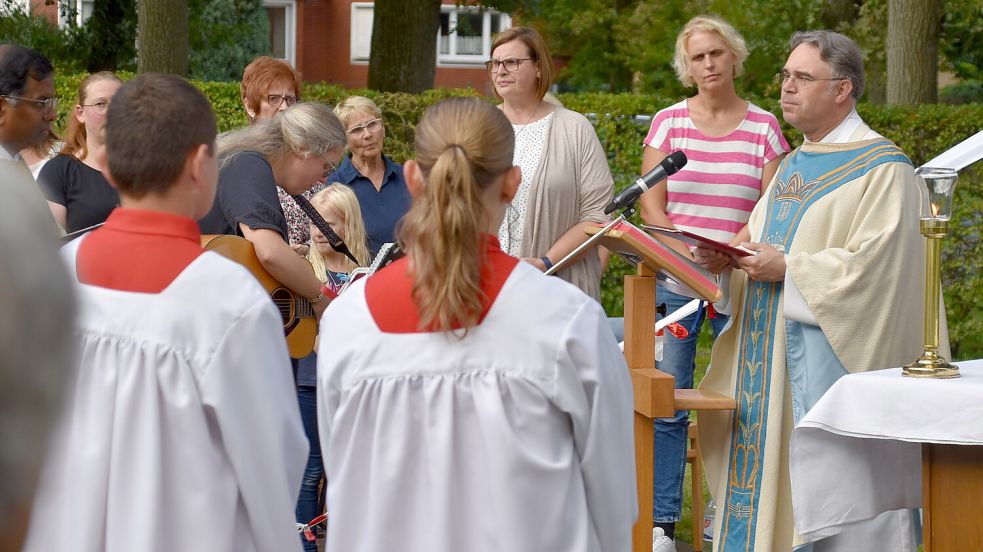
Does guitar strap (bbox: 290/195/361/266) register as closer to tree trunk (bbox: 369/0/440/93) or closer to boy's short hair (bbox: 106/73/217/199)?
boy's short hair (bbox: 106/73/217/199)

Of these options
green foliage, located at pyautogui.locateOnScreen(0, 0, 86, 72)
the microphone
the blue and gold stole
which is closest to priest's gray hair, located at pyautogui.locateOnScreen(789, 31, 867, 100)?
the blue and gold stole

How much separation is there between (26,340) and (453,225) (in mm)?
1714

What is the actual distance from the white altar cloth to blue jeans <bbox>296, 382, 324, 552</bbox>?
1914 mm

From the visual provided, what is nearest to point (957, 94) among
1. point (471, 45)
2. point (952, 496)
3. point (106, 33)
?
point (471, 45)

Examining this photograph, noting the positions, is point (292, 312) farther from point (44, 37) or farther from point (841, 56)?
point (44, 37)

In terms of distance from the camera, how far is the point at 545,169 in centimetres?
521

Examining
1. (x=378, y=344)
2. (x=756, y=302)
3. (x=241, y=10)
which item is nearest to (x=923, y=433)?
(x=756, y=302)

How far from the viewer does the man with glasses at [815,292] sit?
4551mm

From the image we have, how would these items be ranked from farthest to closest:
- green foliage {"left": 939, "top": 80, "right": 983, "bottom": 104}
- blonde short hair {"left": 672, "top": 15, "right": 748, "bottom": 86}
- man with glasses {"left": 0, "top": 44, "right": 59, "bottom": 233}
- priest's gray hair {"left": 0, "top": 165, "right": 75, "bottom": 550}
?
green foliage {"left": 939, "top": 80, "right": 983, "bottom": 104} → blonde short hair {"left": 672, "top": 15, "right": 748, "bottom": 86} → man with glasses {"left": 0, "top": 44, "right": 59, "bottom": 233} → priest's gray hair {"left": 0, "top": 165, "right": 75, "bottom": 550}

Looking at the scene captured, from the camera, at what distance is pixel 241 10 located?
29234 mm

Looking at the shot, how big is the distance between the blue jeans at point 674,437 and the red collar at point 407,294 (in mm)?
2841

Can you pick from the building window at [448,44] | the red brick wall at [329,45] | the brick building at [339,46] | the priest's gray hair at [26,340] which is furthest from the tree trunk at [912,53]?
the red brick wall at [329,45]

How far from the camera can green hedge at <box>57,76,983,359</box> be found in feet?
32.2

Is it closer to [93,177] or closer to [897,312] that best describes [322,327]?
[93,177]
